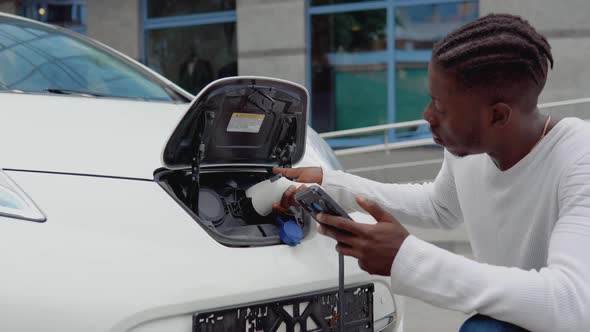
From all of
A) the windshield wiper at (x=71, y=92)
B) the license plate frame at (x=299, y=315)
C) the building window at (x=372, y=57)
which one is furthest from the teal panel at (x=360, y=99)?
the license plate frame at (x=299, y=315)

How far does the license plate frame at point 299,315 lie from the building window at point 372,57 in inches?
290

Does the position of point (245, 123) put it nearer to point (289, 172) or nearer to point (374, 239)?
point (289, 172)

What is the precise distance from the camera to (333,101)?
10.5 m

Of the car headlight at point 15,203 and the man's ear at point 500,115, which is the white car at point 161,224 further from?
the man's ear at point 500,115

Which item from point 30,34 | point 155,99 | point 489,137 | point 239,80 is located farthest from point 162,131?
point 30,34

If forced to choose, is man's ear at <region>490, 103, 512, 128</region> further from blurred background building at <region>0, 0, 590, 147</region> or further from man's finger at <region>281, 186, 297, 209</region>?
blurred background building at <region>0, 0, 590, 147</region>

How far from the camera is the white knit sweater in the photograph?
145 centimetres

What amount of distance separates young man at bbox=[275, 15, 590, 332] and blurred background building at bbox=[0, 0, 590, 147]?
6.95m

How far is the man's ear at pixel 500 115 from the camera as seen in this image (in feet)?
5.21

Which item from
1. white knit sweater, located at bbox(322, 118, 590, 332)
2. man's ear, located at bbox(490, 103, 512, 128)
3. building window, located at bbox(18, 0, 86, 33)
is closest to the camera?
white knit sweater, located at bbox(322, 118, 590, 332)

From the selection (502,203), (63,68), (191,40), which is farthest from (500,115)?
(191,40)

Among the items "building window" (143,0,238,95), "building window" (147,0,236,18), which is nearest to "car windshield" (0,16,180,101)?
"building window" (143,0,238,95)

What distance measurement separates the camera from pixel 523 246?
5.63 feet

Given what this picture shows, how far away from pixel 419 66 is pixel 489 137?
842 cm
